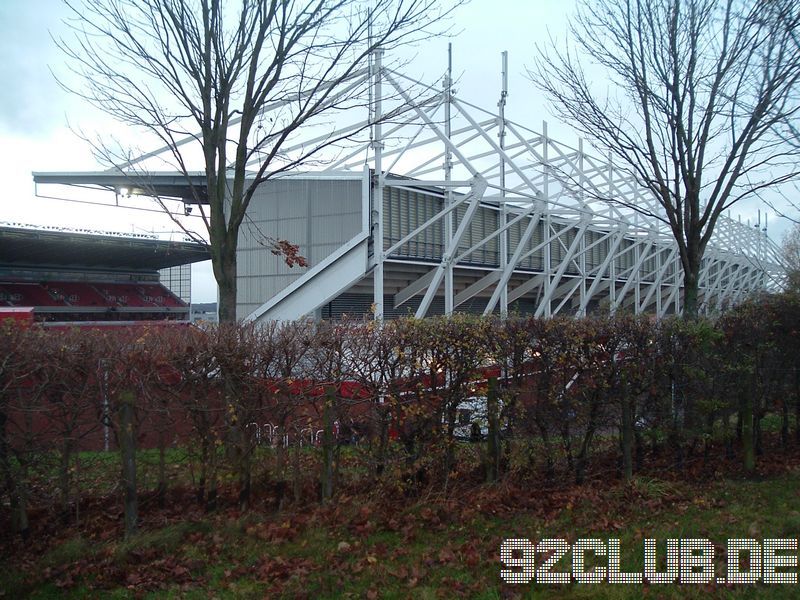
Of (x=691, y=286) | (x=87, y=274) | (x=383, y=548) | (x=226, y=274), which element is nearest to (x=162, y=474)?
(x=383, y=548)

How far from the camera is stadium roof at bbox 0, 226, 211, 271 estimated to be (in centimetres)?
2955

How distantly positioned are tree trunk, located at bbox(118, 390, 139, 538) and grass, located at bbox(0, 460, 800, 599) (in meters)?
0.24

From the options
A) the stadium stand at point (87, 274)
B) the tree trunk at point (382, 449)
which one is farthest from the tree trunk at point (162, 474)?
the stadium stand at point (87, 274)

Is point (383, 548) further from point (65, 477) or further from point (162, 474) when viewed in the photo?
point (65, 477)

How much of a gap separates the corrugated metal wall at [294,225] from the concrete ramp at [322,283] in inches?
46.1

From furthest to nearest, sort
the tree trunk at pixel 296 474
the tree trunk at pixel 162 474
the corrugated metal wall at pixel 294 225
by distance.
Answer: the corrugated metal wall at pixel 294 225
the tree trunk at pixel 296 474
the tree trunk at pixel 162 474

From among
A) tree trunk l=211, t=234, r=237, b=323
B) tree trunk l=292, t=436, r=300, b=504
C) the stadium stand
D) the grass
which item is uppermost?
the stadium stand

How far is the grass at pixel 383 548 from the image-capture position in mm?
4859

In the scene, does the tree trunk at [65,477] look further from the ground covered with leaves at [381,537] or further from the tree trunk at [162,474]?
the tree trunk at [162,474]

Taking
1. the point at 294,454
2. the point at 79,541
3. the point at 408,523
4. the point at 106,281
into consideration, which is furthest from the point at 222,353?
the point at 106,281

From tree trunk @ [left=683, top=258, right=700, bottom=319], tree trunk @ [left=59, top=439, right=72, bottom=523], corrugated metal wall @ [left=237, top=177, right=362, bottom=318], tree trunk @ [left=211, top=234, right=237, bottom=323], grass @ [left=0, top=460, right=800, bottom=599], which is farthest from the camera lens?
corrugated metal wall @ [left=237, top=177, right=362, bottom=318]

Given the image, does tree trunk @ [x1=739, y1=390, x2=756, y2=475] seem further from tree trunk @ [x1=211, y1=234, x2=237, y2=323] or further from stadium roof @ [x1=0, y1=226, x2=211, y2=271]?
stadium roof @ [x1=0, y1=226, x2=211, y2=271]

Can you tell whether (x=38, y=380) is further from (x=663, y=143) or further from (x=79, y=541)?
(x=663, y=143)

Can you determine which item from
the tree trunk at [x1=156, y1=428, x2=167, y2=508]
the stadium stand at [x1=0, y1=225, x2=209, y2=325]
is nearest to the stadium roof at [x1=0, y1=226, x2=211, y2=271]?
the stadium stand at [x1=0, y1=225, x2=209, y2=325]
